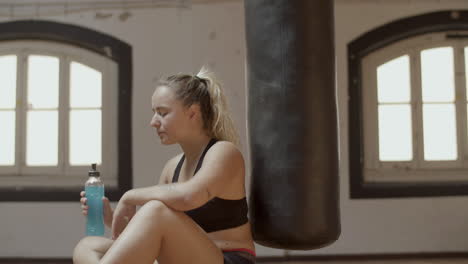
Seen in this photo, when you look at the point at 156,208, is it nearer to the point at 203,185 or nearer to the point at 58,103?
the point at 203,185

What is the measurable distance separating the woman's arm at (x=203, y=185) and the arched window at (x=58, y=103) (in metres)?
2.31

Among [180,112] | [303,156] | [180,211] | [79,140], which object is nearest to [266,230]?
[303,156]

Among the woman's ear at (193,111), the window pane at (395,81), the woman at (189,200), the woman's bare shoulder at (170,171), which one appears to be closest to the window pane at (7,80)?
the woman at (189,200)

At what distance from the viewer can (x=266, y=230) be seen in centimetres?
165

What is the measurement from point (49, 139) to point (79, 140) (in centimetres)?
27

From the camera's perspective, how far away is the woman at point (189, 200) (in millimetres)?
1274

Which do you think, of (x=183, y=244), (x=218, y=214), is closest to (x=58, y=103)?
(x=218, y=214)

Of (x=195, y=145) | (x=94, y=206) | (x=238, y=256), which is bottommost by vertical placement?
(x=238, y=256)

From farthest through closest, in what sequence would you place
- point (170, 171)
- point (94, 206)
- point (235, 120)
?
point (235, 120), point (94, 206), point (170, 171)

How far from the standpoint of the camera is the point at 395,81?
3766mm

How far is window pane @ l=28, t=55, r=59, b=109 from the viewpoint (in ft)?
12.4

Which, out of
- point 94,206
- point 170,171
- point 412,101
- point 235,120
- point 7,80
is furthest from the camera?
point 7,80

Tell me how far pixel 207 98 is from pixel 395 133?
268 centimetres

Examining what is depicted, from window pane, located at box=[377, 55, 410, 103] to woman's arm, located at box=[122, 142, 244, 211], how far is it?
2.69 meters
